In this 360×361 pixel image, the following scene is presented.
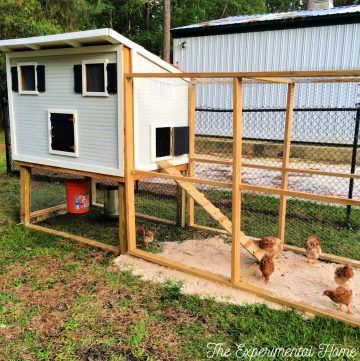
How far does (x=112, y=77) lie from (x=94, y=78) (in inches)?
12.8

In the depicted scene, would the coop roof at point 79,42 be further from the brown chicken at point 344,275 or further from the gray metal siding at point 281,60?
the gray metal siding at point 281,60

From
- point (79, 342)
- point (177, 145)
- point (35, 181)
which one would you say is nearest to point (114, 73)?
point (177, 145)

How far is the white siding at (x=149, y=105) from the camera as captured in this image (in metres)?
4.67

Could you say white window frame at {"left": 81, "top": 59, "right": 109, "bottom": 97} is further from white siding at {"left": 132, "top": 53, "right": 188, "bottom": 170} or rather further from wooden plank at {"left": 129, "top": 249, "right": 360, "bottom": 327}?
wooden plank at {"left": 129, "top": 249, "right": 360, "bottom": 327}

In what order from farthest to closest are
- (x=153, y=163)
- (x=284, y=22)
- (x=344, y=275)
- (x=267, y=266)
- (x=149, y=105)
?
(x=284, y=22) < (x=153, y=163) < (x=149, y=105) < (x=267, y=266) < (x=344, y=275)

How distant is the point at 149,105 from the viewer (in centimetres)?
482

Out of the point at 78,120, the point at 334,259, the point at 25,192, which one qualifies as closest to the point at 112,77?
the point at 78,120

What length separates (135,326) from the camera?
134 inches

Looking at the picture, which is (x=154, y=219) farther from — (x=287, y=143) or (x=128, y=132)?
(x=287, y=143)

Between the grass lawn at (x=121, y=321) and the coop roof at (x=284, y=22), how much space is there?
28.9 ft

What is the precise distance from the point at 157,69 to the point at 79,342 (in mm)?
3205

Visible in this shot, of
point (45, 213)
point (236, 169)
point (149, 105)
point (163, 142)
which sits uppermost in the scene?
point (149, 105)

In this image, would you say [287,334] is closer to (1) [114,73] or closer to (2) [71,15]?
(1) [114,73]

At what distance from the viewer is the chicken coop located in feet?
13.5
